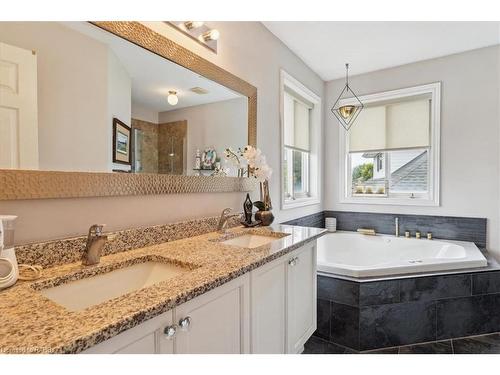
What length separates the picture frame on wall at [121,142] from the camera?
126cm

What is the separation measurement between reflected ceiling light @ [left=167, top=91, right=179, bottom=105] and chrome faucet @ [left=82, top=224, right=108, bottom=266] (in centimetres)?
82

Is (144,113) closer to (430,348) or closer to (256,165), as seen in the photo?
(256,165)

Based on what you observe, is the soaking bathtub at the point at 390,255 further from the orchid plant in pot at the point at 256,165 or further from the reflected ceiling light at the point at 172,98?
the reflected ceiling light at the point at 172,98

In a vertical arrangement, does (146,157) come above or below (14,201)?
above

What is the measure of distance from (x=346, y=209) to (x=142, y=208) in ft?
9.71

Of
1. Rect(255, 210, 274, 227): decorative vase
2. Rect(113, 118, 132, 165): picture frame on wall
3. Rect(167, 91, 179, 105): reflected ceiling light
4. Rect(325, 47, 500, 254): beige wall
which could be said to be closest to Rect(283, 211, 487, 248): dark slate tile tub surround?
Rect(325, 47, 500, 254): beige wall

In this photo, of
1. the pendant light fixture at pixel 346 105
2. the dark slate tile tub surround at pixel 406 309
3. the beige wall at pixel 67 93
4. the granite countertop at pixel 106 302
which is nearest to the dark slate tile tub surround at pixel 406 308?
the dark slate tile tub surround at pixel 406 309

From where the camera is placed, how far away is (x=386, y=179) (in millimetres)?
3508

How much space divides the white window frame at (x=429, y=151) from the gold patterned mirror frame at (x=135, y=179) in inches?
78.4

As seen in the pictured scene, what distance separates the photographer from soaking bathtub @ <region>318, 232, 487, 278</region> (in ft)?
7.08

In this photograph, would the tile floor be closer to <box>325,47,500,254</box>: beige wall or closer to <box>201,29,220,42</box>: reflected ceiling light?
<box>325,47,500,254</box>: beige wall
